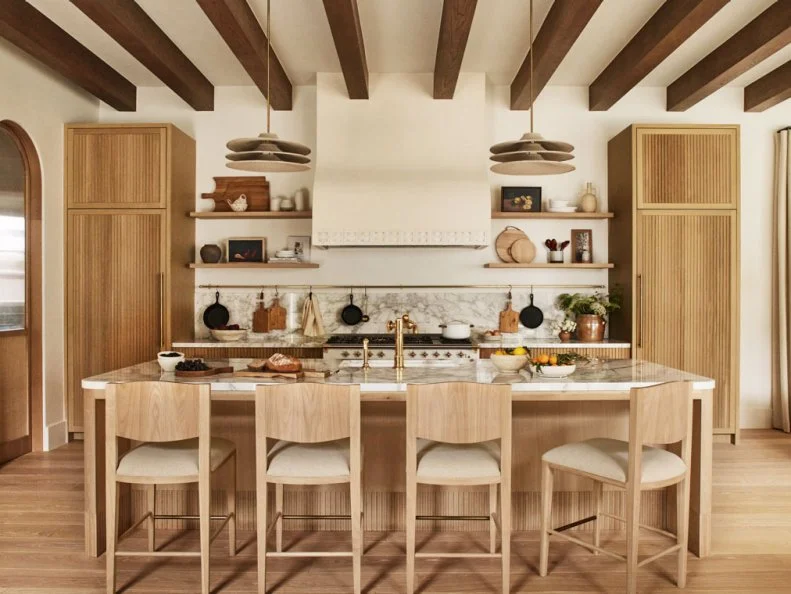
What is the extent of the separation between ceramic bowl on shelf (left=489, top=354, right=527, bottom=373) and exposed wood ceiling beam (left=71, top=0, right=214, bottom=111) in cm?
302

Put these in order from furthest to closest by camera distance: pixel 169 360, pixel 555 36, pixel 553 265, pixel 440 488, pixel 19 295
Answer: pixel 553 265 → pixel 19 295 → pixel 555 36 → pixel 440 488 → pixel 169 360

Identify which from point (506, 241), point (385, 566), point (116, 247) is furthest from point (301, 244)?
point (385, 566)

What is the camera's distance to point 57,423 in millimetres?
5070

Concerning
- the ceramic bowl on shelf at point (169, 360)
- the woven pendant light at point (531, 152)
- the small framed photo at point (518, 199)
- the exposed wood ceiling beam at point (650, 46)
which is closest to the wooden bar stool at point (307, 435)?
→ the ceramic bowl on shelf at point (169, 360)

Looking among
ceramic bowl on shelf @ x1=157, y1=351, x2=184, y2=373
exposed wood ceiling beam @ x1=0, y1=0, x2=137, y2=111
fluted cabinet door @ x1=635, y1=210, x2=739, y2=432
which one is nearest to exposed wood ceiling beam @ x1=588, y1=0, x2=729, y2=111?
fluted cabinet door @ x1=635, y1=210, x2=739, y2=432

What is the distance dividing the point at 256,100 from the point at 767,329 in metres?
5.03

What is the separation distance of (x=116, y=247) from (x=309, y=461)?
3335mm

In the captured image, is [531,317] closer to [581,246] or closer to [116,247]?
[581,246]

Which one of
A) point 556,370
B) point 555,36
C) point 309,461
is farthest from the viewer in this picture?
point 555,36

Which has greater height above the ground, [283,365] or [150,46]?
[150,46]

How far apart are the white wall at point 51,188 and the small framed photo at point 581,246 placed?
4338mm

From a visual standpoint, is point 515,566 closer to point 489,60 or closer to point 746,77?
point 489,60

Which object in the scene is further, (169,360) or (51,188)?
(51,188)

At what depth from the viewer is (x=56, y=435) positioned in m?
5.05
